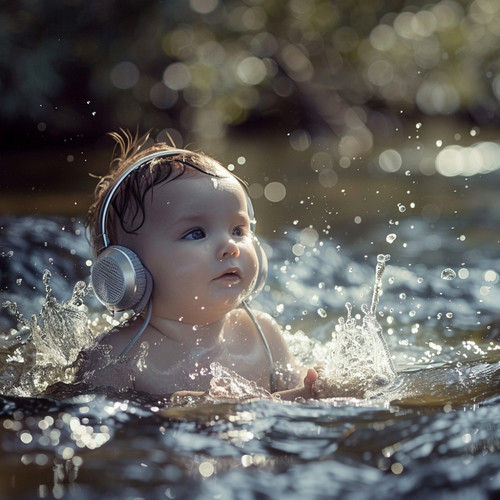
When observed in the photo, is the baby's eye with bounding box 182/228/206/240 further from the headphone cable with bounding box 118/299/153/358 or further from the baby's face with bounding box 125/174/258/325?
the headphone cable with bounding box 118/299/153/358

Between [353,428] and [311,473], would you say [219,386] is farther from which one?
[311,473]

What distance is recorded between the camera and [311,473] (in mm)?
1855

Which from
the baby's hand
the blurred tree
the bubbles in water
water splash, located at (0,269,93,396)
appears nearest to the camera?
the baby's hand

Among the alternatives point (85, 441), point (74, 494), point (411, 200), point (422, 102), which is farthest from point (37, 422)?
point (422, 102)

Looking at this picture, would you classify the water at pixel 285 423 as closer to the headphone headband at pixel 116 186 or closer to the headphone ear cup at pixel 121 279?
the headphone ear cup at pixel 121 279

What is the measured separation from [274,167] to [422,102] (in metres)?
5.02

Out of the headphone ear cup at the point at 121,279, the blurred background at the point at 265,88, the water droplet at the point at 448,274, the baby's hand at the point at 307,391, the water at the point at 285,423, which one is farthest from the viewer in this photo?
the blurred background at the point at 265,88

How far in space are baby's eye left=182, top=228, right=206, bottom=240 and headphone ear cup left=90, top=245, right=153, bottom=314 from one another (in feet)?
0.49

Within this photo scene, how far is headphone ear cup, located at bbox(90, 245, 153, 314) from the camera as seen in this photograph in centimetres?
254

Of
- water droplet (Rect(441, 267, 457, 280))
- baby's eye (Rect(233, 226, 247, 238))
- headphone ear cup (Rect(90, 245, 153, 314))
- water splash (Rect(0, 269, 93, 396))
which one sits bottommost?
water droplet (Rect(441, 267, 457, 280))

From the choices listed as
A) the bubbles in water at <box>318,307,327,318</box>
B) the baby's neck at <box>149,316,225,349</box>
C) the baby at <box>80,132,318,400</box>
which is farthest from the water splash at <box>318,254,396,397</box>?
the bubbles in water at <box>318,307,327,318</box>

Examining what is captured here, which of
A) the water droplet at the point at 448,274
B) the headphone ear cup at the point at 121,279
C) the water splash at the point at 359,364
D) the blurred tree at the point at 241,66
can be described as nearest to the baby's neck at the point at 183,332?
the headphone ear cup at the point at 121,279

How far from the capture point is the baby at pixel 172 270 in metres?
2.60

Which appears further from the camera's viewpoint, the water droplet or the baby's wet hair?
the water droplet
